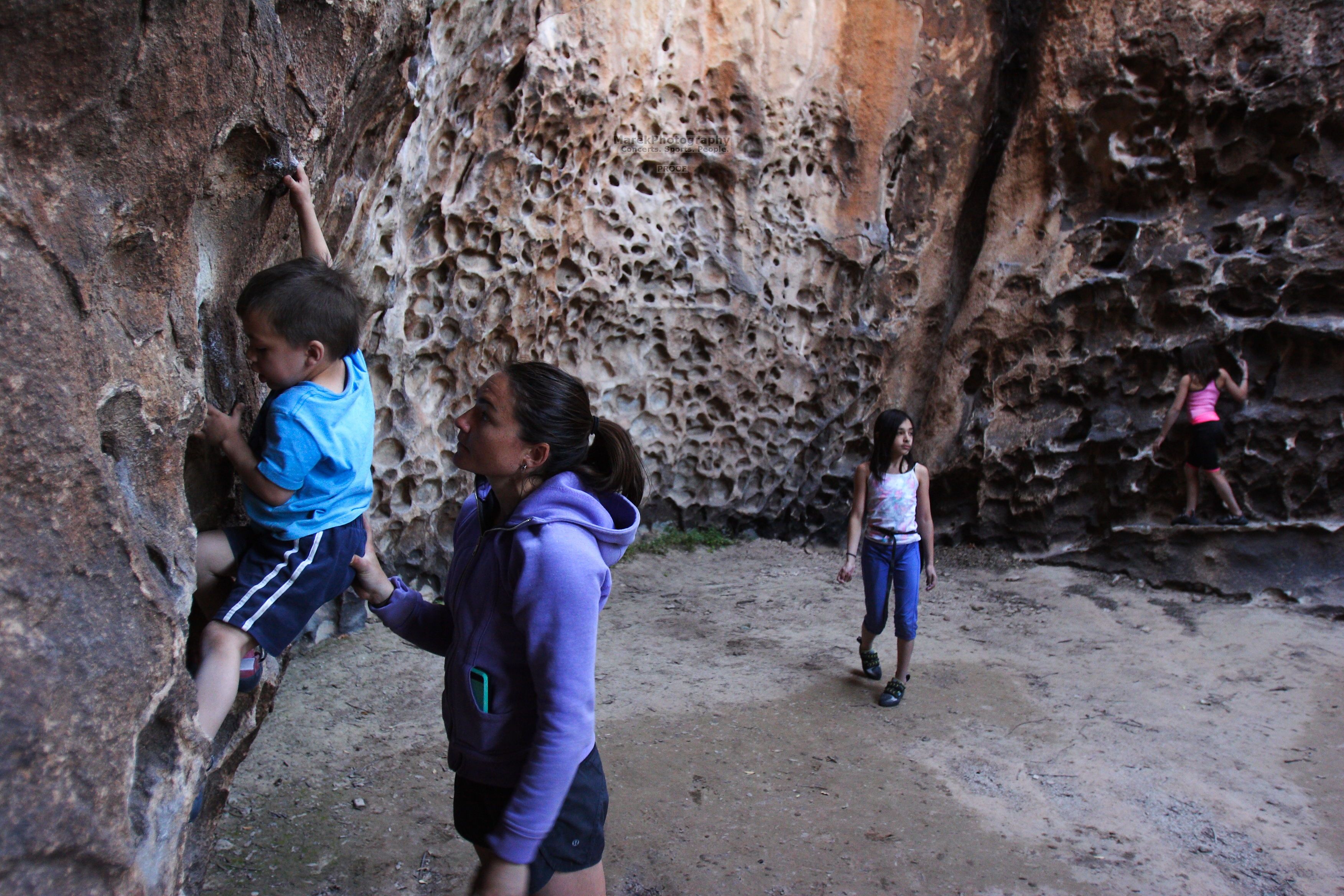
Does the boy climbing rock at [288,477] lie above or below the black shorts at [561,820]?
above

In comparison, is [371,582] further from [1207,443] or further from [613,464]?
[1207,443]

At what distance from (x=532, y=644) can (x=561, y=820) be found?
0.33 m

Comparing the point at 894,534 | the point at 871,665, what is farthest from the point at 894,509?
the point at 871,665

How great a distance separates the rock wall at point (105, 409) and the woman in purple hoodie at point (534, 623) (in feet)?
1.55

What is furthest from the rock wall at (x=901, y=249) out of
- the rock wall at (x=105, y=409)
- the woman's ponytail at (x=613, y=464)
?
the woman's ponytail at (x=613, y=464)

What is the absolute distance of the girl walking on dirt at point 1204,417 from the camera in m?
5.53

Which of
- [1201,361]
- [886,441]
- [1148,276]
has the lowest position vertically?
[886,441]

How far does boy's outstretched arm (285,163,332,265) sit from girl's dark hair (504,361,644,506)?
897 mm

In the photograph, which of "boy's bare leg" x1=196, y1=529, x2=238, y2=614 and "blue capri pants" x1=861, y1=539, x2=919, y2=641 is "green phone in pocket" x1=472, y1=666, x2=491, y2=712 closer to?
"boy's bare leg" x1=196, y1=529, x2=238, y2=614

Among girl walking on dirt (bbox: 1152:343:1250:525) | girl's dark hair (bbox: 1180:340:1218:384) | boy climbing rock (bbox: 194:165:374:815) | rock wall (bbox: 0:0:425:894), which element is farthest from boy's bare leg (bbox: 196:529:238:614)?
girl's dark hair (bbox: 1180:340:1218:384)

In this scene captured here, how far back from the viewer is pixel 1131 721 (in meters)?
3.84

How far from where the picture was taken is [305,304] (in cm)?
194

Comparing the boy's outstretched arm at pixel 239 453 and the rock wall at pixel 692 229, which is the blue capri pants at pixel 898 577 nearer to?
the rock wall at pixel 692 229

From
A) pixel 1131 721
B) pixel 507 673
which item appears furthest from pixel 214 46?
pixel 1131 721
